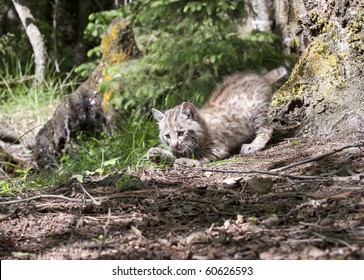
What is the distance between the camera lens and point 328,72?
194 inches

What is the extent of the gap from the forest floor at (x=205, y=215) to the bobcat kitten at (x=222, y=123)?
1.18m

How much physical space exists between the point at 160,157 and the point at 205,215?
90.7 inches

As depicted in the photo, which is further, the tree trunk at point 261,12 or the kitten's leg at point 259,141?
the tree trunk at point 261,12

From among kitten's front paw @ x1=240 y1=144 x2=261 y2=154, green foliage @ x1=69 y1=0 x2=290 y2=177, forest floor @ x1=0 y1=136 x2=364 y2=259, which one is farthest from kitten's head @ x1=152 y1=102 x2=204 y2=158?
forest floor @ x1=0 y1=136 x2=364 y2=259

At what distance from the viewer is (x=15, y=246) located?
3123 mm

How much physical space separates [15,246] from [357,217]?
1969mm

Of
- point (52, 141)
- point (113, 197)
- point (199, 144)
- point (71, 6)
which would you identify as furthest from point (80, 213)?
point (71, 6)

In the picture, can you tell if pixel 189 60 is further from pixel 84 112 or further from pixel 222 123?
pixel 84 112

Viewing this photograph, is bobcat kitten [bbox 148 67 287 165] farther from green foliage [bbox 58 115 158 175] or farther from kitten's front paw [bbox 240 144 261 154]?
green foliage [bbox 58 115 158 175]

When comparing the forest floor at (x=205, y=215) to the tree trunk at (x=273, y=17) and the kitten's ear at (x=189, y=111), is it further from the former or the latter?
the tree trunk at (x=273, y=17)

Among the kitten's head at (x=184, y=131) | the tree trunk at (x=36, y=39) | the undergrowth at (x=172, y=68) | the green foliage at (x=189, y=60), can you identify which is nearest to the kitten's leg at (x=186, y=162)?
the kitten's head at (x=184, y=131)

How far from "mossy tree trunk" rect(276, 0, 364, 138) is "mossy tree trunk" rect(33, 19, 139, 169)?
3.62 m

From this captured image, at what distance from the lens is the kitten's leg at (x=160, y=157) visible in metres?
Result: 5.54

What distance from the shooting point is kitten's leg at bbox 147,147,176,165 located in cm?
554
